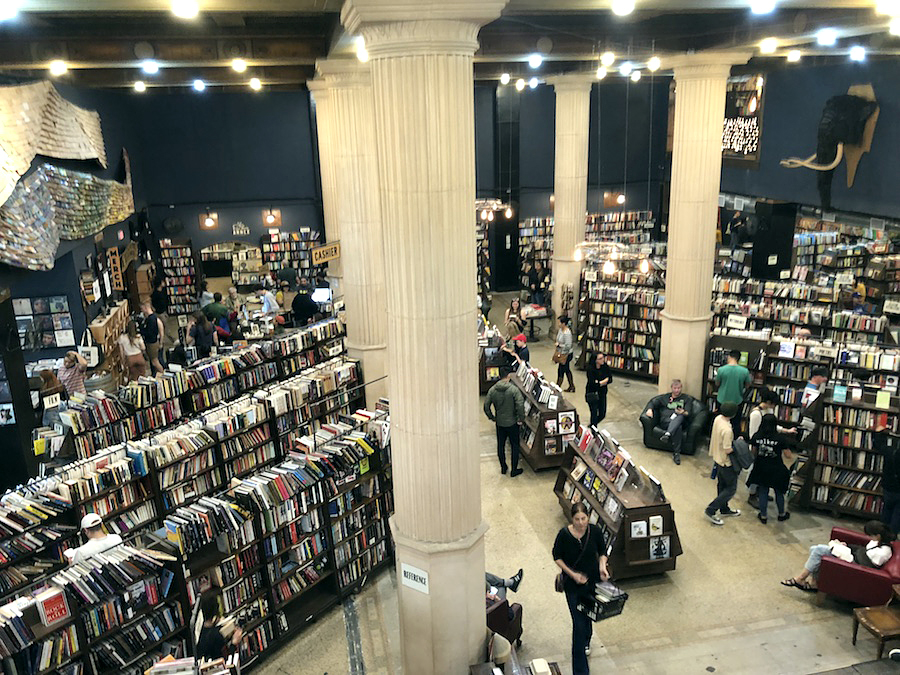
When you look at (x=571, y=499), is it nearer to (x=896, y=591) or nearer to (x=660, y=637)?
(x=660, y=637)

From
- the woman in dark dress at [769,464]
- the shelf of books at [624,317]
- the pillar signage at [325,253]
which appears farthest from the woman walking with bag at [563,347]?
the woman in dark dress at [769,464]

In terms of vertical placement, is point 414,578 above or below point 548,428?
above

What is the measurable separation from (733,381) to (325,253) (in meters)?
6.69

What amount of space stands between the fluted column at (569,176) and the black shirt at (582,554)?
1064cm

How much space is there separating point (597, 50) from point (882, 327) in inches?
258

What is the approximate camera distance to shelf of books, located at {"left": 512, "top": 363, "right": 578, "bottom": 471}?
400 inches

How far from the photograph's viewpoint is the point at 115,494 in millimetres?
7453

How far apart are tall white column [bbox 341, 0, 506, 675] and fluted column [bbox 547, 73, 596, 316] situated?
10905 mm

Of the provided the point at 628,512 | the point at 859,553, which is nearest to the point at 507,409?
the point at 628,512

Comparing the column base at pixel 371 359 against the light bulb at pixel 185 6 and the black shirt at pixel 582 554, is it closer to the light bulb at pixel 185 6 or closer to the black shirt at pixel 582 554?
the black shirt at pixel 582 554

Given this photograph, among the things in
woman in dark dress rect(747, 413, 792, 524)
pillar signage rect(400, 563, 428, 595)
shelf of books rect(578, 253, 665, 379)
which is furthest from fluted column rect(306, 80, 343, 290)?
pillar signage rect(400, 563, 428, 595)

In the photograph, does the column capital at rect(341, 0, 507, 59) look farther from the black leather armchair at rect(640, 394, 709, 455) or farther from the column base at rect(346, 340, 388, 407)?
the black leather armchair at rect(640, 394, 709, 455)

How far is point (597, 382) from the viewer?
11.1 meters

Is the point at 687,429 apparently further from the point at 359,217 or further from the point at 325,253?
the point at 325,253
